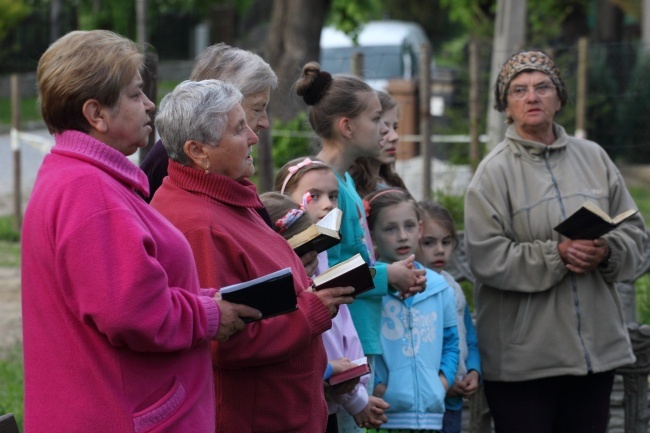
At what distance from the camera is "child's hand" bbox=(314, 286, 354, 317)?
3.13 metres

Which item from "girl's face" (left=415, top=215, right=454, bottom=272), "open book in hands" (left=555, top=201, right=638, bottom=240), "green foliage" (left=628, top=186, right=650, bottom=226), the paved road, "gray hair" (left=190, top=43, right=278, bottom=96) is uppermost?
"gray hair" (left=190, top=43, right=278, bottom=96)

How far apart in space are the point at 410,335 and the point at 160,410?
6.00ft

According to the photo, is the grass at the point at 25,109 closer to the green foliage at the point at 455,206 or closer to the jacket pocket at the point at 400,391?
the green foliage at the point at 455,206

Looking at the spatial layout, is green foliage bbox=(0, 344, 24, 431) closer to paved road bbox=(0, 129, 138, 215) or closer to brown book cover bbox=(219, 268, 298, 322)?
brown book cover bbox=(219, 268, 298, 322)

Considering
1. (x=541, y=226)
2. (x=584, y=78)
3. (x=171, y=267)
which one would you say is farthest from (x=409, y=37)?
(x=171, y=267)

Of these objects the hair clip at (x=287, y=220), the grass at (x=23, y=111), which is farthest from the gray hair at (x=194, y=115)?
the grass at (x=23, y=111)

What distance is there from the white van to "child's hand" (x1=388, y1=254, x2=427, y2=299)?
7.09 m

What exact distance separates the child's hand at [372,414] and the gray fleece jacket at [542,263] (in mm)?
722

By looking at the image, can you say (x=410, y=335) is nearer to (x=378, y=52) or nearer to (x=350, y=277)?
(x=350, y=277)

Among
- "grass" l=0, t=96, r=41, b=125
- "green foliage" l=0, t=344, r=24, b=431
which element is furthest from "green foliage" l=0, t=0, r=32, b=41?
"green foliage" l=0, t=344, r=24, b=431

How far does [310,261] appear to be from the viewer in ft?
12.0

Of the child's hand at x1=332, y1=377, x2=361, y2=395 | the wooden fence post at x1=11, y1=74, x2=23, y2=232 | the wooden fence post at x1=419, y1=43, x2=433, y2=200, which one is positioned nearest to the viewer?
the child's hand at x1=332, y1=377, x2=361, y2=395

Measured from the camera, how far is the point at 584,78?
460 inches

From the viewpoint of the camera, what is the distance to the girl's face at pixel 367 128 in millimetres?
4195
